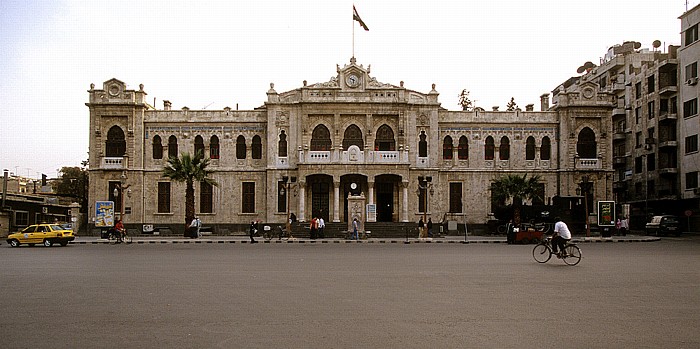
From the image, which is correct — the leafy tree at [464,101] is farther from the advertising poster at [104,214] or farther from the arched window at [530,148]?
the advertising poster at [104,214]

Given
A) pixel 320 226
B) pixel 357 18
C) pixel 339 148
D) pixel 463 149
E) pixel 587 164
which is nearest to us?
pixel 320 226

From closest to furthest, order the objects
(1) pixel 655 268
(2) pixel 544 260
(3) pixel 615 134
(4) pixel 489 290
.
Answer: (4) pixel 489 290 → (1) pixel 655 268 → (2) pixel 544 260 → (3) pixel 615 134

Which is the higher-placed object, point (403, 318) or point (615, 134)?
point (615, 134)

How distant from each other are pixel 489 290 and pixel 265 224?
36511 millimetres

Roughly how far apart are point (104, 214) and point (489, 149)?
2828 centimetres

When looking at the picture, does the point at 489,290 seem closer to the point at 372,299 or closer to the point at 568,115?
the point at 372,299

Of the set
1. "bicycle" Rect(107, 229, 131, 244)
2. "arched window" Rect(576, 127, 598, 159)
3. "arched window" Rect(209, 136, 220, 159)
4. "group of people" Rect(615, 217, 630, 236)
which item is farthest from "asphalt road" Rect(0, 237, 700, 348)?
"arched window" Rect(576, 127, 598, 159)

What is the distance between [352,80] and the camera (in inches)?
1934

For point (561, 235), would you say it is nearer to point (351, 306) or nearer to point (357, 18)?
point (351, 306)

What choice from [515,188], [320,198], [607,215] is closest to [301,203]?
[320,198]

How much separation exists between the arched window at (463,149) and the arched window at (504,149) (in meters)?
2.61

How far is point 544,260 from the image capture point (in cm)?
2175

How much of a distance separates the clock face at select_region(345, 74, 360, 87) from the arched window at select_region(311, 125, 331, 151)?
148 inches

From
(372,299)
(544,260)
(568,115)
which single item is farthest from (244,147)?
(372,299)
